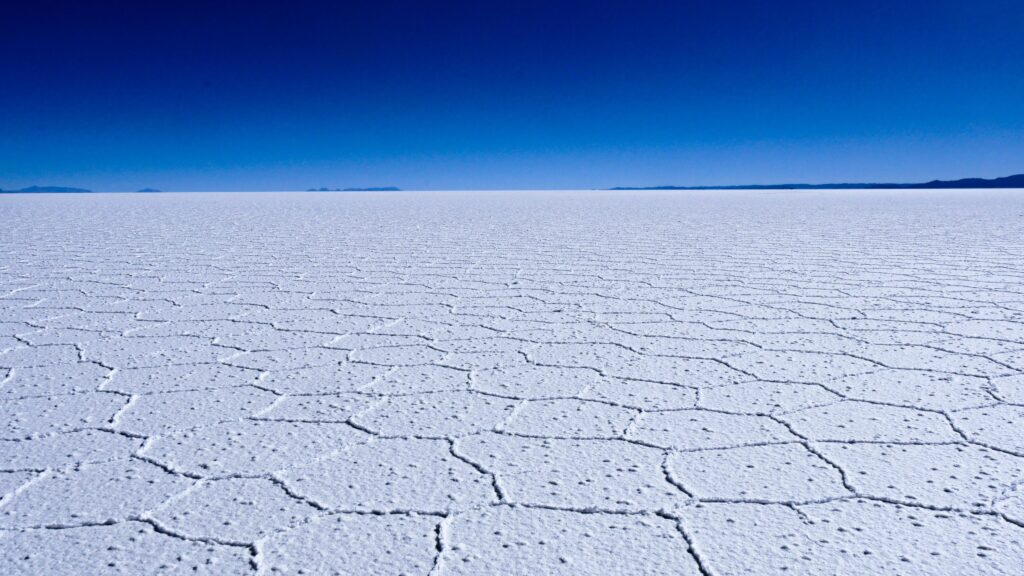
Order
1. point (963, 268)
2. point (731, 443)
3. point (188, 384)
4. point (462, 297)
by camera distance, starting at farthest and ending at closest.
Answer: point (963, 268)
point (462, 297)
point (188, 384)
point (731, 443)

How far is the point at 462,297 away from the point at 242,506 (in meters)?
2.04

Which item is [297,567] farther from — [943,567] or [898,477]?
[898,477]

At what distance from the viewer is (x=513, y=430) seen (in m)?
1.52

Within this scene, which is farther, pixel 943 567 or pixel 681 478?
pixel 681 478

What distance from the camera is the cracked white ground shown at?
106 cm

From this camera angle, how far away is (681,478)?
1.28m

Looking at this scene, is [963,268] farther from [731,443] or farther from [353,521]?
[353,521]

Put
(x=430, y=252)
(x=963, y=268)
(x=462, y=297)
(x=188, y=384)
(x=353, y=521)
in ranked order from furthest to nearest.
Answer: (x=430, y=252) → (x=963, y=268) → (x=462, y=297) → (x=188, y=384) → (x=353, y=521)

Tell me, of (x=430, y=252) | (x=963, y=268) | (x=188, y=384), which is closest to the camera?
(x=188, y=384)

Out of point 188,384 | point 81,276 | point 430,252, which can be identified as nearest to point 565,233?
point 430,252

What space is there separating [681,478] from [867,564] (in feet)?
1.09

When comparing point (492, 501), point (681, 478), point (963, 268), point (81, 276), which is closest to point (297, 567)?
point (492, 501)

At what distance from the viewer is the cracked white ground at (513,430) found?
106 centimetres

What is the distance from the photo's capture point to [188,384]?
1.85 metres
